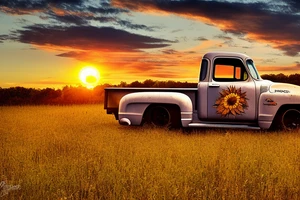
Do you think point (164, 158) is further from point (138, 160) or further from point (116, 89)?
point (116, 89)

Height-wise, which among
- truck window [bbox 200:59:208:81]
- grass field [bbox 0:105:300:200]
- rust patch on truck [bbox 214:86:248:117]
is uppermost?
truck window [bbox 200:59:208:81]

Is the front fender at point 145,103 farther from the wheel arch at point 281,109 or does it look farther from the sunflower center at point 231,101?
the wheel arch at point 281,109

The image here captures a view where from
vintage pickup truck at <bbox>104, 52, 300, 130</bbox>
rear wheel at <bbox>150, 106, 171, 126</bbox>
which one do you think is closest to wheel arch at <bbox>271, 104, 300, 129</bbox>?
vintage pickup truck at <bbox>104, 52, 300, 130</bbox>

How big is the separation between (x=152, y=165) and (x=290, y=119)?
17.1 feet

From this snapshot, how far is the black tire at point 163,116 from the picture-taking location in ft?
38.1

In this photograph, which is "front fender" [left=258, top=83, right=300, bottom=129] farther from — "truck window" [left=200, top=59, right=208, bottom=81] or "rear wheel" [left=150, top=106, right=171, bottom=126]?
"rear wheel" [left=150, top=106, right=171, bottom=126]

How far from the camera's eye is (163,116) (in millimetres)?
11812

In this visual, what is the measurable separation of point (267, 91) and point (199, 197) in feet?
20.4

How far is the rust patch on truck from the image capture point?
1118cm

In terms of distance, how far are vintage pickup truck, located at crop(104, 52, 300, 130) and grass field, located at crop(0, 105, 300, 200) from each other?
0.34m

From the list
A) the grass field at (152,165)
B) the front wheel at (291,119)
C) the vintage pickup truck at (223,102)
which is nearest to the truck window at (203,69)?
the vintage pickup truck at (223,102)

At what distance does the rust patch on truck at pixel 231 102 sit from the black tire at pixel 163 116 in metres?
1.02

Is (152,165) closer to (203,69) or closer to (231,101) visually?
(231,101)

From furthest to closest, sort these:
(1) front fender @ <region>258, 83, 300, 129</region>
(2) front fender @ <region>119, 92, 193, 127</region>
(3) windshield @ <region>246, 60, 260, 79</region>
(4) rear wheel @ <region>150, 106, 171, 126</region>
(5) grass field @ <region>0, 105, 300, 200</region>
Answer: (4) rear wheel @ <region>150, 106, 171, 126</region>
(3) windshield @ <region>246, 60, 260, 79</region>
(2) front fender @ <region>119, 92, 193, 127</region>
(1) front fender @ <region>258, 83, 300, 129</region>
(5) grass field @ <region>0, 105, 300, 200</region>
